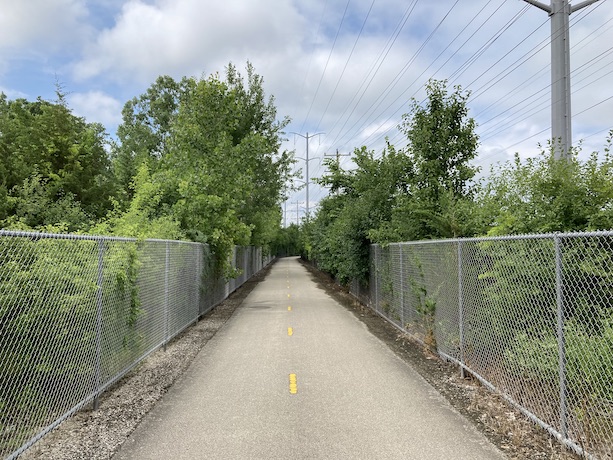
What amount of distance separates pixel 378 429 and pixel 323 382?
198cm

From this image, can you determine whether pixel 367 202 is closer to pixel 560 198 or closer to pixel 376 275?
pixel 376 275

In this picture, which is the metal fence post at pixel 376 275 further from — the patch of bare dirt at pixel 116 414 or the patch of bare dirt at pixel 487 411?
the patch of bare dirt at pixel 116 414

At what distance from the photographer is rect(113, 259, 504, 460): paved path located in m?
4.69

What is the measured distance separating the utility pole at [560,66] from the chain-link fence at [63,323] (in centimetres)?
761

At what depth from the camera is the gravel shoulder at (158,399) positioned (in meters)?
4.61

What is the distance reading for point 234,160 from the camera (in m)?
18.5

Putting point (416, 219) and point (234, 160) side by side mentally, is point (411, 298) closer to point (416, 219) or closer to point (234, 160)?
point (416, 219)

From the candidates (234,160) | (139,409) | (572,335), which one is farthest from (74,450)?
(234,160)

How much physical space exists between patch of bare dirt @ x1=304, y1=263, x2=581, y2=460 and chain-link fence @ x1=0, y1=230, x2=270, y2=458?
438cm

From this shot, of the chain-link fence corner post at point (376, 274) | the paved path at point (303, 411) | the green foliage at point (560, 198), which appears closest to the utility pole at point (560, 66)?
the green foliage at point (560, 198)

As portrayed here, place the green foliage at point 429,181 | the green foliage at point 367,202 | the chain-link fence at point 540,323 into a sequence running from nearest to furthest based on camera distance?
the chain-link fence at point 540,323, the green foliage at point 429,181, the green foliage at point 367,202

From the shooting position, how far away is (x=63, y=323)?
5.04 metres

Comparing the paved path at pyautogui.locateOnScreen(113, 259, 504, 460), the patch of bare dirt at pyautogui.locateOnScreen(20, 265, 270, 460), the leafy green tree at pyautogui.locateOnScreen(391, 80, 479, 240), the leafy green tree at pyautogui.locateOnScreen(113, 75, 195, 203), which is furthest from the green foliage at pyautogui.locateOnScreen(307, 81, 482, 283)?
the leafy green tree at pyautogui.locateOnScreen(113, 75, 195, 203)

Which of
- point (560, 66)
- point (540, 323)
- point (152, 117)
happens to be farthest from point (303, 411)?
point (152, 117)
